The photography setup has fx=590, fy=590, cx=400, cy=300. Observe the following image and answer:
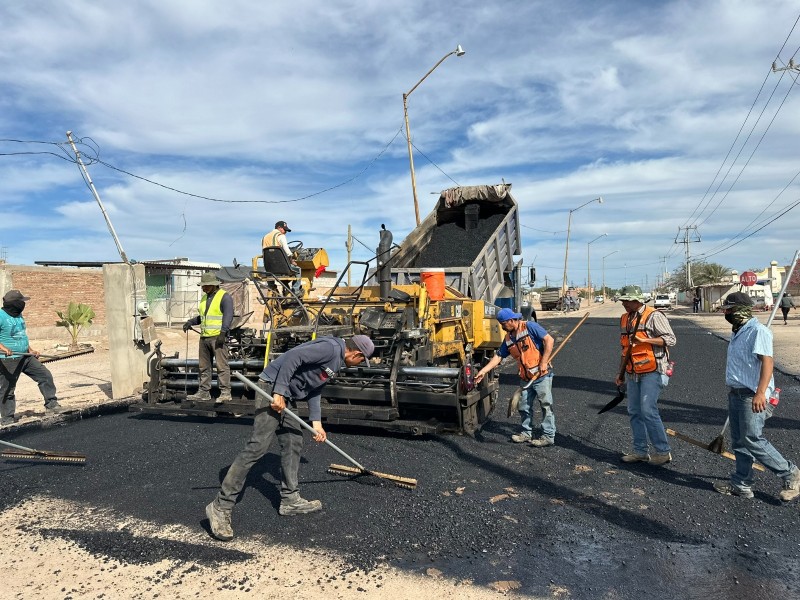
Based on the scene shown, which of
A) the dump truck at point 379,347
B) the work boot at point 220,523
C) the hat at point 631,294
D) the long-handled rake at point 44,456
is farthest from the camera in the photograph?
the dump truck at point 379,347

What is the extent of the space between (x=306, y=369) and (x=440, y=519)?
1257 mm

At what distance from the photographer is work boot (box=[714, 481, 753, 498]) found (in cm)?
383

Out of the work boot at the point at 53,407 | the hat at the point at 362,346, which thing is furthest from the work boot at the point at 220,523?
the work boot at the point at 53,407

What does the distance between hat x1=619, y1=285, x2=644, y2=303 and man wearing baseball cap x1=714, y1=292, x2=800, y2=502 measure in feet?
2.41

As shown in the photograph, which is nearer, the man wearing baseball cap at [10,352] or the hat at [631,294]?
the hat at [631,294]

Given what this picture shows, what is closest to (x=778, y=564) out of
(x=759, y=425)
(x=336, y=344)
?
(x=759, y=425)

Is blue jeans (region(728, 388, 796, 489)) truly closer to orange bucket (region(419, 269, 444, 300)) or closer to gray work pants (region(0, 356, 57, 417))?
orange bucket (region(419, 269, 444, 300))

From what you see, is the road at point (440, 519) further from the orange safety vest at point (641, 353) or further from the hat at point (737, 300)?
the hat at point (737, 300)

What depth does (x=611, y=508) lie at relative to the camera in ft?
12.5

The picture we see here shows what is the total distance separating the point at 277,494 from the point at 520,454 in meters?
2.06

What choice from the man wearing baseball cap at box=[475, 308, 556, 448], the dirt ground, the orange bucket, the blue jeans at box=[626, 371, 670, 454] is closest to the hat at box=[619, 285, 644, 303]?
the blue jeans at box=[626, 371, 670, 454]

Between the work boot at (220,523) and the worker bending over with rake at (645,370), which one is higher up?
the worker bending over with rake at (645,370)

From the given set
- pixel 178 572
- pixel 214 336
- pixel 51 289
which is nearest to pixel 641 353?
pixel 178 572

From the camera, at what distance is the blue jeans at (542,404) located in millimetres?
5219
